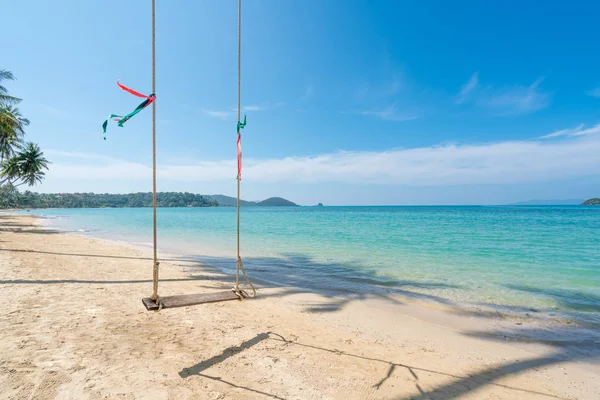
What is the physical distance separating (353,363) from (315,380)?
76 centimetres

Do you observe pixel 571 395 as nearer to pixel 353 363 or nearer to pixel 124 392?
pixel 353 363

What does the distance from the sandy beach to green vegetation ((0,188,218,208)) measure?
140m

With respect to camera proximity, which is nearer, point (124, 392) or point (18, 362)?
point (124, 392)

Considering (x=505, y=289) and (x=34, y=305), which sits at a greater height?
(x=34, y=305)

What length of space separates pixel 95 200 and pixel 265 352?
182291 mm

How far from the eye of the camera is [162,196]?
549ft

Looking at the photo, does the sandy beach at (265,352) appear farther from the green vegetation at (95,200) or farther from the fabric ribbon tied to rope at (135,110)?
the green vegetation at (95,200)

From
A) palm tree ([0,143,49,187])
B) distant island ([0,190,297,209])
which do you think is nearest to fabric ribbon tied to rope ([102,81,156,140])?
palm tree ([0,143,49,187])

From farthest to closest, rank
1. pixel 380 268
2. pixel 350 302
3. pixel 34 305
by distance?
1. pixel 380 268
2. pixel 350 302
3. pixel 34 305

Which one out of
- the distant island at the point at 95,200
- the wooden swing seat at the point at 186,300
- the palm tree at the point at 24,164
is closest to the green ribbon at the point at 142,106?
the wooden swing seat at the point at 186,300

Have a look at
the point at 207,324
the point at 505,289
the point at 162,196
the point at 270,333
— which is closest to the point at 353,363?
the point at 270,333

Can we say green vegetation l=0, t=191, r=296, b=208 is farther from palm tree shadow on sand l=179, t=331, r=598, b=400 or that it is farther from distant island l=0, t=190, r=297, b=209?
palm tree shadow on sand l=179, t=331, r=598, b=400

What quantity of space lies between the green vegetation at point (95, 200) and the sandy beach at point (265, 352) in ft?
459

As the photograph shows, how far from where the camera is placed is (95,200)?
501ft
